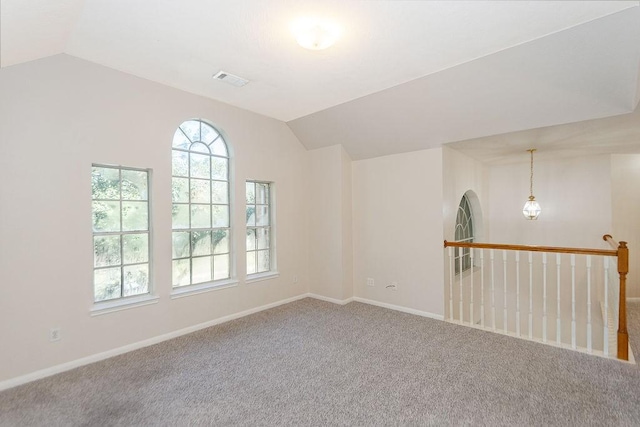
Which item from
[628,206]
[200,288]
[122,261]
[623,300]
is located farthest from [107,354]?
[628,206]

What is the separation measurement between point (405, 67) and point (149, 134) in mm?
2729

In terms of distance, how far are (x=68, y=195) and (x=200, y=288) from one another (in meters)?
1.64

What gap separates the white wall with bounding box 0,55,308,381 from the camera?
2486 mm

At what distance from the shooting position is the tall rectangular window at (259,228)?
14.4ft

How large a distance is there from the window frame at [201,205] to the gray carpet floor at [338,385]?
69cm

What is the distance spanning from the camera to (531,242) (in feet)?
17.9

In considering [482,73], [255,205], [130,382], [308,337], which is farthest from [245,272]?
[482,73]

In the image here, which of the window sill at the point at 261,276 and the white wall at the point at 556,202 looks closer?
the window sill at the point at 261,276

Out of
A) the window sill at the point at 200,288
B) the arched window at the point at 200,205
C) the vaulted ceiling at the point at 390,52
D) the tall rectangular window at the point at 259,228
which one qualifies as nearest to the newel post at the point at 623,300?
the vaulted ceiling at the point at 390,52

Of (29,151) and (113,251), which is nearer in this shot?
(29,151)

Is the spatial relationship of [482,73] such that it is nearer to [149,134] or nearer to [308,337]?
[308,337]

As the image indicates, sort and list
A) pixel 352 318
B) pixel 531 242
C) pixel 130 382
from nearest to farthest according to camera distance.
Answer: pixel 130 382 < pixel 352 318 < pixel 531 242

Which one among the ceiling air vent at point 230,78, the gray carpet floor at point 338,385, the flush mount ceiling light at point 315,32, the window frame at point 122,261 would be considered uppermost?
the ceiling air vent at point 230,78

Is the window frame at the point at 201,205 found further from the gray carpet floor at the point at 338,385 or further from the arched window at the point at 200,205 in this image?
the gray carpet floor at the point at 338,385
